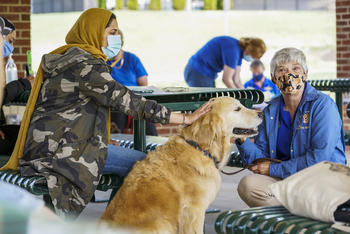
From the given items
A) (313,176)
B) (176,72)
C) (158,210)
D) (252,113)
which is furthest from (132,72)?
(176,72)

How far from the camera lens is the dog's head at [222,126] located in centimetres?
345

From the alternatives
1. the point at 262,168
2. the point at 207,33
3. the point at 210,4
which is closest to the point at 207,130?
the point at 262,168

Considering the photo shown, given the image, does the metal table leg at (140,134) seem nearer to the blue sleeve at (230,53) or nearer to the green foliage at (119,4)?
the blue sleeve at (230,53)

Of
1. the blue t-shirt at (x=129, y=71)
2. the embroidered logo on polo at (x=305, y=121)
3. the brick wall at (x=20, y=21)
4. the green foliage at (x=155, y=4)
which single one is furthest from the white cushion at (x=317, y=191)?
the green foliage at (x=155, y=4)

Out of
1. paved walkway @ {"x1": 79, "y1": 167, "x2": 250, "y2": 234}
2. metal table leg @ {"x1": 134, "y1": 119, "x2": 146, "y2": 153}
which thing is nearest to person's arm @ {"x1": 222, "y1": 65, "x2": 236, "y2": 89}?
paved walkway @ {"x1": 79, "y1": 167, "x2": 250, "y2": 234}

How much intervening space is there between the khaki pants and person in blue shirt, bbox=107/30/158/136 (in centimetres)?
330

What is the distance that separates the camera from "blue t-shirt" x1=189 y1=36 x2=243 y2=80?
7746 millimetres

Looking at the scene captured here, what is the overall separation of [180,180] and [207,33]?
13.5 metres

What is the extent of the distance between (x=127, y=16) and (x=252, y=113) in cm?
1358

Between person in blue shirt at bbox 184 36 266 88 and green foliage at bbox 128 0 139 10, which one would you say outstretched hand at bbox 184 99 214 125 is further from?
green foliage at bbox 128 0 139 10

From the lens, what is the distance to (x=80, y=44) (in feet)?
12.0

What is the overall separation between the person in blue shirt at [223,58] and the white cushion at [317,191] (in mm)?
5065

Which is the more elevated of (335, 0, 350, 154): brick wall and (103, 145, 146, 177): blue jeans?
(335, 0, 350, 154): brick wall

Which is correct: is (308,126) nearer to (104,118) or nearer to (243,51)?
(104,118)
